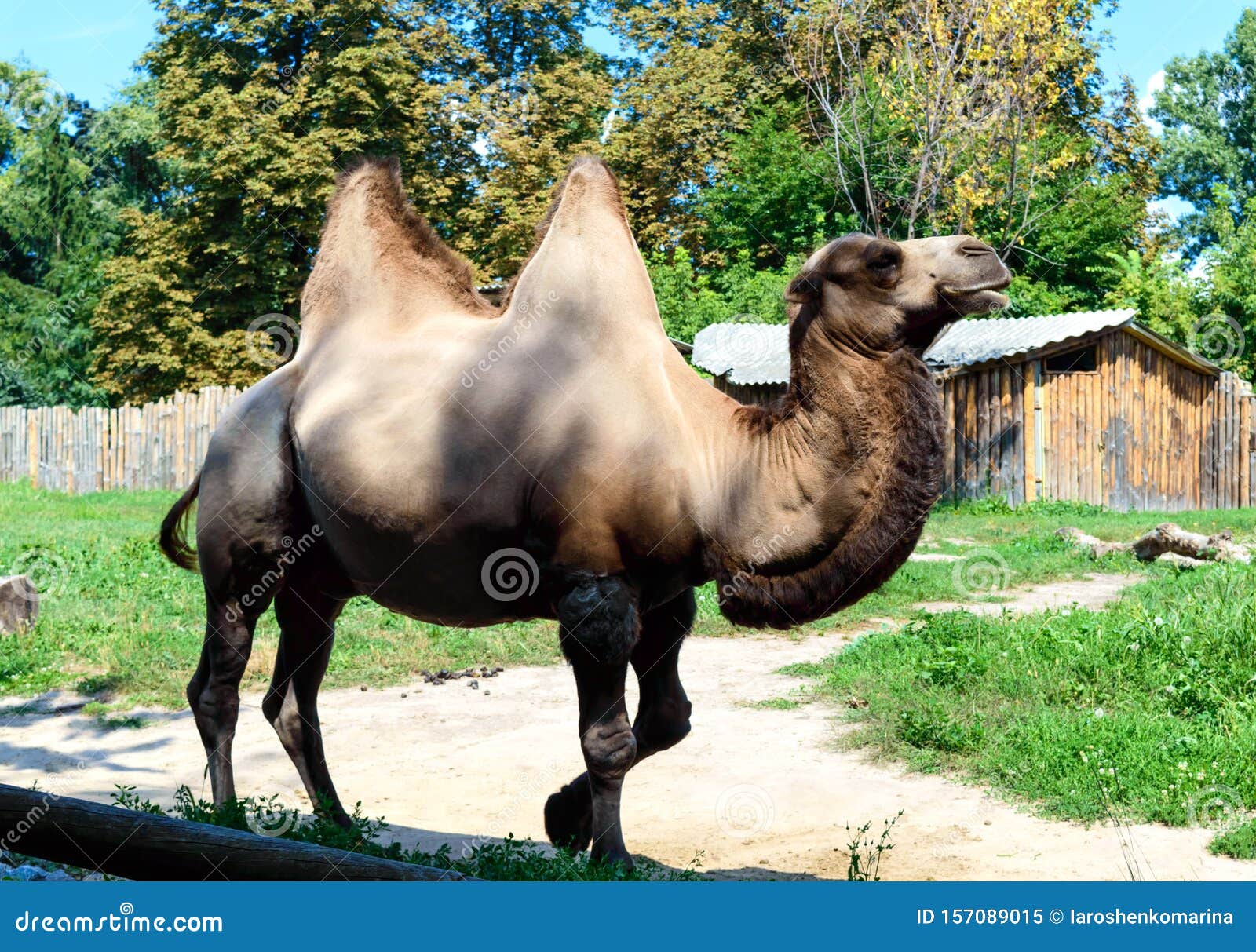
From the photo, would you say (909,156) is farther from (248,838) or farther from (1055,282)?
(248,838)

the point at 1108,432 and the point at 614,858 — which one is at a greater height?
the point at 1108,432

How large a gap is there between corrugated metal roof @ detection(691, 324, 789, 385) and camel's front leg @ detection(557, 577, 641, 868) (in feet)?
57.0

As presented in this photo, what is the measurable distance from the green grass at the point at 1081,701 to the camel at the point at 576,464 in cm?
223

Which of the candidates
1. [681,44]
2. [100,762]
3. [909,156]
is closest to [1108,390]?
[909,156]

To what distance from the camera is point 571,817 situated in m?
4.84

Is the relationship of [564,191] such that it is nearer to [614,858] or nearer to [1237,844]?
[614,858]

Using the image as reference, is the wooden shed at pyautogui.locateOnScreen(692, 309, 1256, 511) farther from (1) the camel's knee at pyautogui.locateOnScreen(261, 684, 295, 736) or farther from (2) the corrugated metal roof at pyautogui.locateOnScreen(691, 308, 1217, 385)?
(1) the camel's knee at pyautogui.locateOnScreen(261, 684, 295, 736)

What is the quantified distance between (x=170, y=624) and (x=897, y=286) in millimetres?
7903

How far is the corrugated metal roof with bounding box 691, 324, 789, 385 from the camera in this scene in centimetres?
2250

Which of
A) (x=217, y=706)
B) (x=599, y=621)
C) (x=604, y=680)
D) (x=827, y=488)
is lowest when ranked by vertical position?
(x=217, y=706)

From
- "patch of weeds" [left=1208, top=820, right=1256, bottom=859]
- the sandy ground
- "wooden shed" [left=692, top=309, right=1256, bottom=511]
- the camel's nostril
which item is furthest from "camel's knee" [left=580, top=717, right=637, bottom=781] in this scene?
"wooden shed" [left=692, top=309, right=1256, bottom=511]

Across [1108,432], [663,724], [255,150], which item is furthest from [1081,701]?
[255,150]

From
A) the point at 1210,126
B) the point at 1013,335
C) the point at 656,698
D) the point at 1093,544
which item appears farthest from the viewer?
the point at 1210,126

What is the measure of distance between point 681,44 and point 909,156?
11.8 meters
